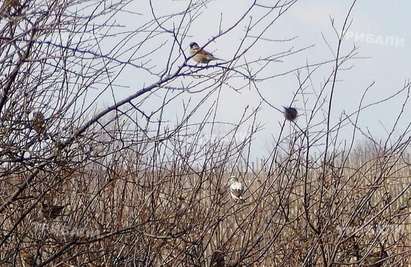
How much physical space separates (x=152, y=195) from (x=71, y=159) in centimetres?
115

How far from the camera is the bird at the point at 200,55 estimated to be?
4.52 m

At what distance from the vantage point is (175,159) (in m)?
5.98

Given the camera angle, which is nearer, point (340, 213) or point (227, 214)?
point (340, 213)

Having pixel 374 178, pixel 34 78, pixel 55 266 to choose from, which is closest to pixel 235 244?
pixel 374 178

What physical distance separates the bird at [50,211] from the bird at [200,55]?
58.7 inches

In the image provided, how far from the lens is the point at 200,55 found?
15.0ft

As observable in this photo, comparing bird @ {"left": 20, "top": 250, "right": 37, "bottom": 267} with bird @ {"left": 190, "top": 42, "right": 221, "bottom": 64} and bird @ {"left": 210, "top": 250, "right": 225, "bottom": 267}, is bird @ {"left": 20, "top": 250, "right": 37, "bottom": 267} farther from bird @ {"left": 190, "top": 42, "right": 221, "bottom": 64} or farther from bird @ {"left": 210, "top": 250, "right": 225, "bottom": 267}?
bird @ {"left": 190, "top": 42, "right": 221, "bottom": 64}

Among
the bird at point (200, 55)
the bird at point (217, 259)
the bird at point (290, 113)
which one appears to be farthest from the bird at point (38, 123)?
the bird at point (290, 113)

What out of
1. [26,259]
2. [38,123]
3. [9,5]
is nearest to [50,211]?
[26,259]

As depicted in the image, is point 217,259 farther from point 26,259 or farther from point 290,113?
point 26,259

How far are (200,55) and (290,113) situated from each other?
154 centimetres

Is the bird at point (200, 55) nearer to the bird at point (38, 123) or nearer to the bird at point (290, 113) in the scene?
the bird at point (38, 123)

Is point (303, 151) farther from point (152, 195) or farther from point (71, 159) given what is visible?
point (71, 159)

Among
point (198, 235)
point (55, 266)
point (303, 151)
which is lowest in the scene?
point (55, 266)
